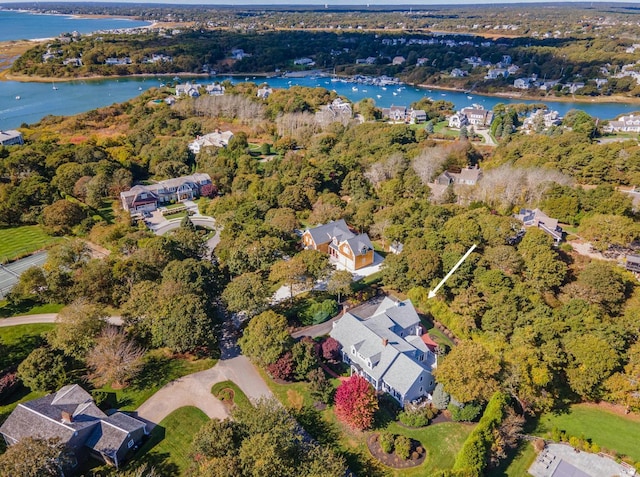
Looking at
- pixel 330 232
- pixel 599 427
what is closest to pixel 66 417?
pixel 330 232

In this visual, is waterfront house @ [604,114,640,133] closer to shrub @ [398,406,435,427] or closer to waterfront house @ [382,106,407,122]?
waterfront house @ [382,106,407,122]

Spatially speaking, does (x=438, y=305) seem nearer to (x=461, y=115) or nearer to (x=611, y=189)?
(x=611, y=189)

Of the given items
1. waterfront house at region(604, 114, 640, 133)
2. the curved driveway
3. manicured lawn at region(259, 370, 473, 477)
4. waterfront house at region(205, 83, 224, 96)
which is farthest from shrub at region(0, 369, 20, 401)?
waterfront house at region(604, 114, 640, 133)

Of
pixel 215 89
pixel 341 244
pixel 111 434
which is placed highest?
pixel 215 89

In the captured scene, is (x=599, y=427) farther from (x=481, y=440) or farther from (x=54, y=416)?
(x=54, y=416)

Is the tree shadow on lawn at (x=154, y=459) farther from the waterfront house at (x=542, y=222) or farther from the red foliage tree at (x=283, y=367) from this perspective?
the waterfront house at (x=542, y=222)

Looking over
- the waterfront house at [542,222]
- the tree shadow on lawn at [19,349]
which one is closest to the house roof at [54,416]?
the tree shadow on lawn at [19,349]

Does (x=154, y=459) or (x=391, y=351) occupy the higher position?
(x=391, y=351)
